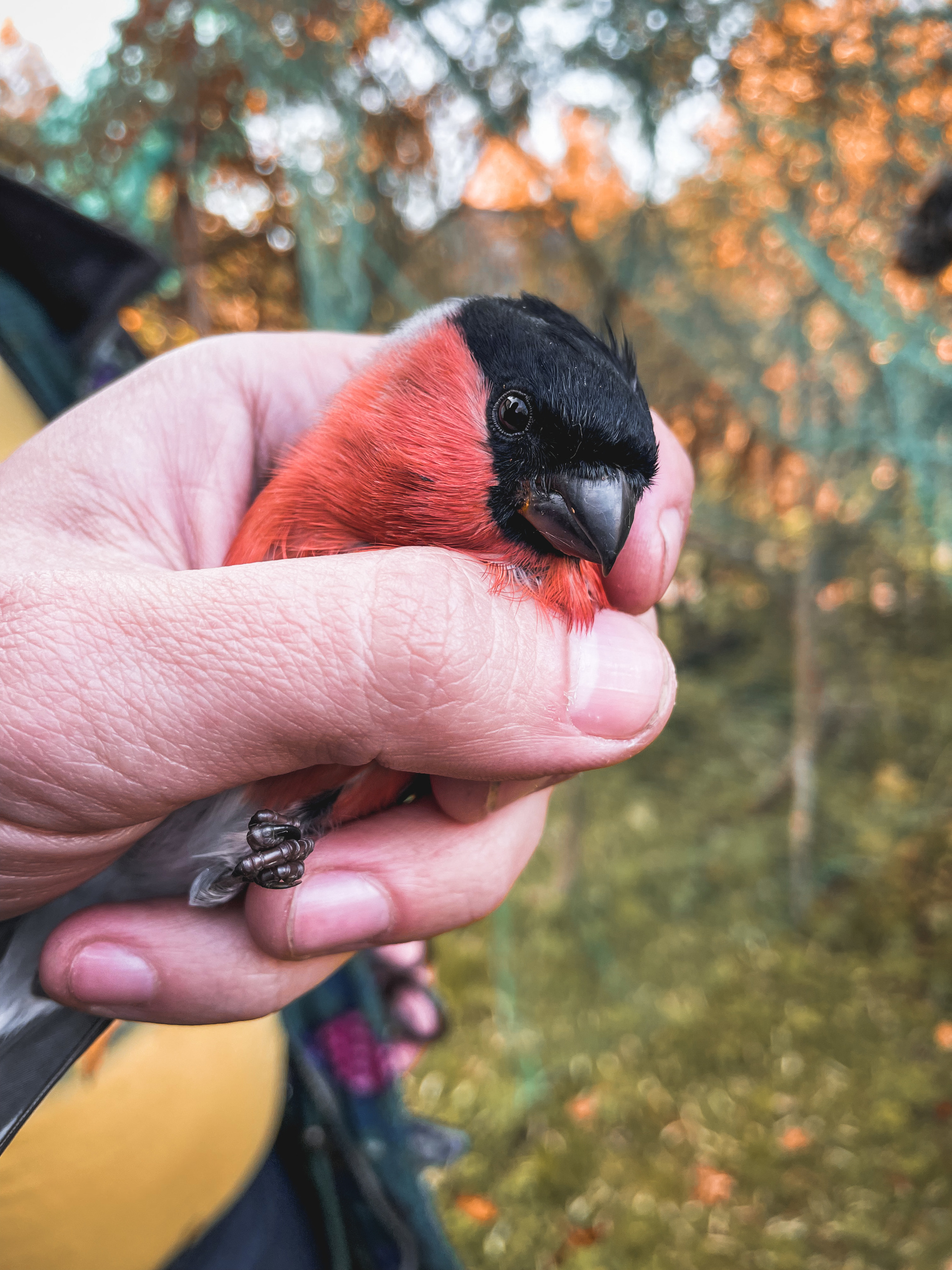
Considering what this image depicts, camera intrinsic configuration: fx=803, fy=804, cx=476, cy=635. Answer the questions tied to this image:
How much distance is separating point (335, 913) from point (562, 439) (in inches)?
26.0

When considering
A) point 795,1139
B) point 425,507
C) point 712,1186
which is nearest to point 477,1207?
point 712,1186

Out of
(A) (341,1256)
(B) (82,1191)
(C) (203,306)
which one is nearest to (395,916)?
(B) (82,1191)

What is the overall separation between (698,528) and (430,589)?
2.01m

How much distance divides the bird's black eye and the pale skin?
8.9 inches

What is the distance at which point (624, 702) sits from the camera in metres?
0.98

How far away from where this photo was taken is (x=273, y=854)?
1001 mm

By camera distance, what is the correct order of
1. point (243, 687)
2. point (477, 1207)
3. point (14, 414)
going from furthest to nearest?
point (477, 1207)
point (14, 414)
point (243, 687)

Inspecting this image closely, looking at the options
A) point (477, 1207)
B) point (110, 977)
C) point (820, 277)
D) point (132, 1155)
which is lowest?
point (477, 1207)

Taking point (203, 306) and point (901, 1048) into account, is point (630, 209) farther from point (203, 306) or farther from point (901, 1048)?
point (901, 1048)

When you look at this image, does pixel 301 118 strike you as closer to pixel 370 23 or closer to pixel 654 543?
pixel 370 23

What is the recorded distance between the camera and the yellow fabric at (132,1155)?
0.97 metres

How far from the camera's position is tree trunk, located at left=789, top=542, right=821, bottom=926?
9.30 feet

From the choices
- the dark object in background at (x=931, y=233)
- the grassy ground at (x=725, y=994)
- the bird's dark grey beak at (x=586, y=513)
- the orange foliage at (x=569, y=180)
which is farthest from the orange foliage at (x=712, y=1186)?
the orange foliage at (x=569, y=180)

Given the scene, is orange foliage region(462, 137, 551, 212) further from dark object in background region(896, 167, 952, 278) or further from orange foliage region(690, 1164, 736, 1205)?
orange foliage region(690, 1164, 736, 1205)
